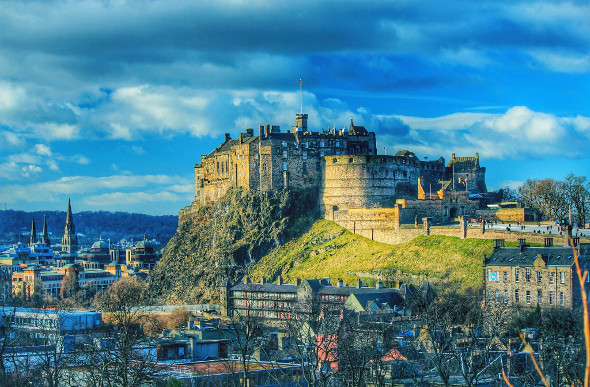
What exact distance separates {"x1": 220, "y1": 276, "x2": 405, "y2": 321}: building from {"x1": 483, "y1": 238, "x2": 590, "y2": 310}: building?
886cm

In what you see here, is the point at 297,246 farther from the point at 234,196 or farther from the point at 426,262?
the point at 426,262

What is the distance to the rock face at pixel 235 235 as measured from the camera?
386 feet

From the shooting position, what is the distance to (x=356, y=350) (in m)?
58.6

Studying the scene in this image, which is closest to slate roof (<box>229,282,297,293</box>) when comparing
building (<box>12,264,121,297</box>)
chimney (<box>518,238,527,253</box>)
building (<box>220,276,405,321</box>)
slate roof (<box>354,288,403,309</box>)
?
building (<box>220,276,405,321</box>)

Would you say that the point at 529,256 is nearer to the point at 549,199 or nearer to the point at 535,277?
the point at 535,277

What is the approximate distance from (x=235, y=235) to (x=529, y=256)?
1954 inches

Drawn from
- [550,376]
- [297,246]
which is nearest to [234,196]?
[297,246]

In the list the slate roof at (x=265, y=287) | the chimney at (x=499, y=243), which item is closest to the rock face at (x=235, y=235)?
the slate roof at (x=265, y=287)

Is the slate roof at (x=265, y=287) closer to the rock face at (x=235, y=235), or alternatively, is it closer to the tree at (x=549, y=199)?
the rock face at (x=235, y=235)

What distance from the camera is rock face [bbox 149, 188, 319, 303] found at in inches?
4633

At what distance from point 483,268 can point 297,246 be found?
35.3 meters

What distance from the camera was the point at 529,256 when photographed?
79562 millimetres

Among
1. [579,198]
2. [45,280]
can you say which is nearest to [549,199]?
[579,198]

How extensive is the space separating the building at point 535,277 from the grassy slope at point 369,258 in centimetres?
482
